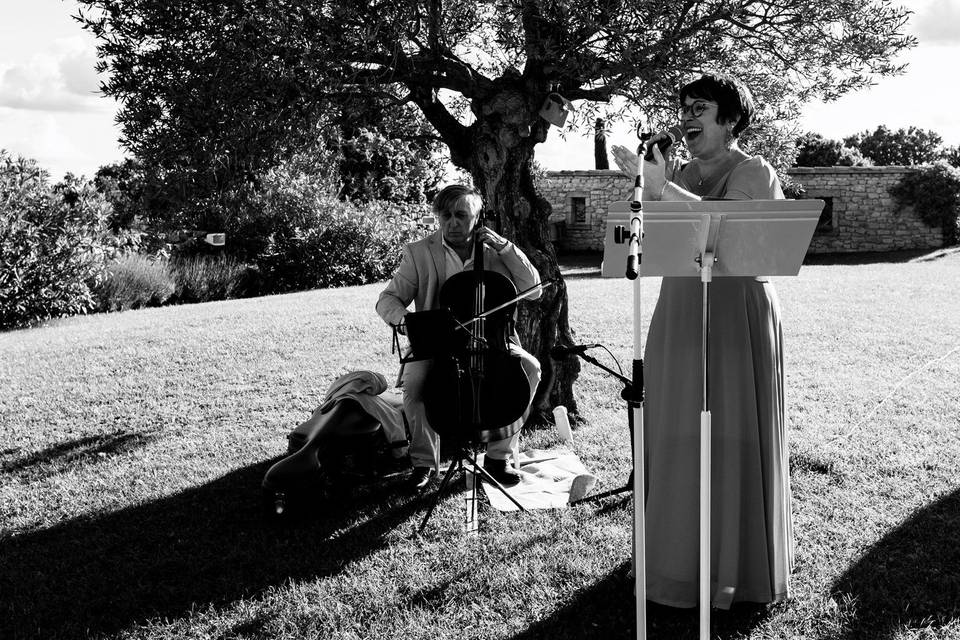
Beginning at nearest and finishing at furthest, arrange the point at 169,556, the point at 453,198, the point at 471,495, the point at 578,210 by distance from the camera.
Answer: the point at 169,556 < the point at 471,495 < the point at 453,198 < the point at 578,210

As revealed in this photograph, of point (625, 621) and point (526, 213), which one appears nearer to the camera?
point (625, 621)

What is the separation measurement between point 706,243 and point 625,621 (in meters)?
1.70

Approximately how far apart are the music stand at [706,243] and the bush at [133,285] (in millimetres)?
13918

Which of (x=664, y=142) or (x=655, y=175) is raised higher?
(x=664, y=142)

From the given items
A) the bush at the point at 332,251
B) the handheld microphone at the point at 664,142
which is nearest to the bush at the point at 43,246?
the bush at the point at 332,251

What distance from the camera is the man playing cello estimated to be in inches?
197

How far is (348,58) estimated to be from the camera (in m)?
4.81

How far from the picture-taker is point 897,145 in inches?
1866

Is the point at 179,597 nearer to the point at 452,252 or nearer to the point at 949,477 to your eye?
the point at 452,252

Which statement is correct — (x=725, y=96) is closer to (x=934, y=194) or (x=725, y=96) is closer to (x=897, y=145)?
(x=934, y=194)

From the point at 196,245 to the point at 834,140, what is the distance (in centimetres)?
2831

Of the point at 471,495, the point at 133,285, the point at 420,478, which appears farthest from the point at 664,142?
the point at 133,285

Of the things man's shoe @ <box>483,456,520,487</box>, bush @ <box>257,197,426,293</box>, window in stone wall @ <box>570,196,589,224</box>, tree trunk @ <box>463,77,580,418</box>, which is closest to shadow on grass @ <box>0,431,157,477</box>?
man's shoe @ <box>483,456,520,487</box>

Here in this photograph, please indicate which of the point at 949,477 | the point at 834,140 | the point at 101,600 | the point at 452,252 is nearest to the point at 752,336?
the point at 452,252
